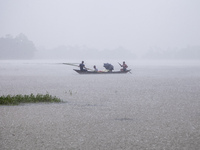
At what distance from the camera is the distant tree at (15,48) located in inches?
6501

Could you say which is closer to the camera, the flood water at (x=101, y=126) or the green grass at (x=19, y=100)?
the flood water at (x=101, y=126)

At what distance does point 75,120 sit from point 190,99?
29.8ft

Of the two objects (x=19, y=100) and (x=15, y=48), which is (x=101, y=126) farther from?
(x=15, y=48)

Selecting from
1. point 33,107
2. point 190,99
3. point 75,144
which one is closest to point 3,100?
point 33,107

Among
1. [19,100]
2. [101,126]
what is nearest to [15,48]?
[19,100]

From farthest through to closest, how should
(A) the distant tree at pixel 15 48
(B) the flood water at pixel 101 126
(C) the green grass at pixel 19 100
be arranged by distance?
(A) the distant tree at pixel 15 48, (C) the green grass at pixel 19 100, (B) the flood water at pixel 101 126

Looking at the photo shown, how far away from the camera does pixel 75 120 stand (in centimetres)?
1254

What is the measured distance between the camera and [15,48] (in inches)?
6535

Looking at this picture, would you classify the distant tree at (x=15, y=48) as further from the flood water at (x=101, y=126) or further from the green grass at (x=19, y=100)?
the flood water at (x=101, y=126)

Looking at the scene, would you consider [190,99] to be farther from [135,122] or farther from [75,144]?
[75,144]

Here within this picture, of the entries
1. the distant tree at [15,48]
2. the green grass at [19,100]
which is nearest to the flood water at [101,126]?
the green grass at [19,100]

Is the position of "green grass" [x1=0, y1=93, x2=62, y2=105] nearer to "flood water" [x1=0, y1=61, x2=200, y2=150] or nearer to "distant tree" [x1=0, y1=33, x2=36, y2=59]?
"flood water" [x1=0, y1=61, x2=200, y2=150]

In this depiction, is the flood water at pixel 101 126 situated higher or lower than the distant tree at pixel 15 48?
lower

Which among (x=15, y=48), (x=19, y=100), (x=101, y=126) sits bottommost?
(x=101, y=126)
